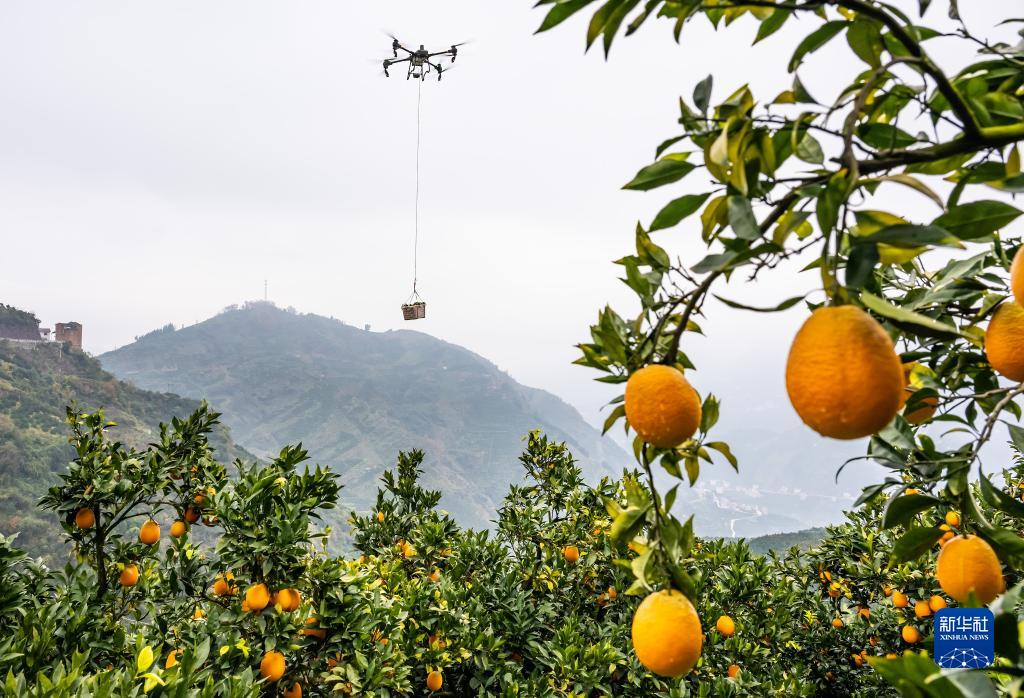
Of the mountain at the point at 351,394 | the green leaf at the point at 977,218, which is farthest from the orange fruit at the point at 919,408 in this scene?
the mountain at the point at 351,394

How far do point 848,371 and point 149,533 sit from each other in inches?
137

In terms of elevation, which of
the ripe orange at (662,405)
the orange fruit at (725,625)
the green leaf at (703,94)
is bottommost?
the orange fruit at (725,625)

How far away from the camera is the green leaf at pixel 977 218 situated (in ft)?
1.76

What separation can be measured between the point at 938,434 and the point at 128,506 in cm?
326

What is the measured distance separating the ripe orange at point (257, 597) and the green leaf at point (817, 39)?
8.36ft

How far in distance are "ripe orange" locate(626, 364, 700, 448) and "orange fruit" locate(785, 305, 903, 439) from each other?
6.9 inches

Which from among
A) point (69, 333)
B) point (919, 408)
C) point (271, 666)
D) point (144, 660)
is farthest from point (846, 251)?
point (69, 333)

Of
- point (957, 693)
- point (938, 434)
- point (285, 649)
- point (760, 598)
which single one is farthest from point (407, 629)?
point (957, 693)

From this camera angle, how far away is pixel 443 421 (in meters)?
113

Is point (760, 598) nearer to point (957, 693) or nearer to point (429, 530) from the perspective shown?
point (429, 530)

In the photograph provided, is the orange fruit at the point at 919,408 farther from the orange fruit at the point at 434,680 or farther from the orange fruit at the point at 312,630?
the orange fruit at the point at 434,680

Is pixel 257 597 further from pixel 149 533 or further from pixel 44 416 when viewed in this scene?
pixel 44 416

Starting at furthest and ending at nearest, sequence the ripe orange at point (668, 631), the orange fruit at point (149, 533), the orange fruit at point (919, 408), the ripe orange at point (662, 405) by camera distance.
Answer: the orange fruit at point (149, 533), the orange fruit at point (919, 408), the ripe orange at point (668, 631), the ripe orange at point (662, 405)

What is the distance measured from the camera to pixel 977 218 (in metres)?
0.55
